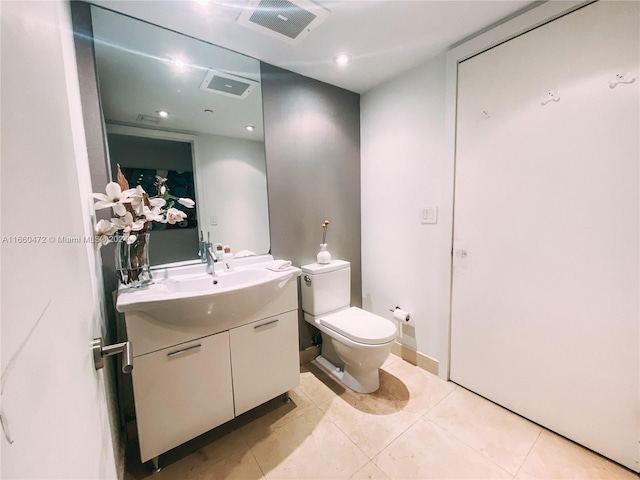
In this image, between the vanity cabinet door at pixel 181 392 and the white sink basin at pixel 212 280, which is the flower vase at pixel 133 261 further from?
the vanity cabinet door at pixel 181 392

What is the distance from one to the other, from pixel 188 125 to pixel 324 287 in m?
1.33

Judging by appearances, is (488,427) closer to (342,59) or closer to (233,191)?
(233,191)

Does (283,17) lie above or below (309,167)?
above

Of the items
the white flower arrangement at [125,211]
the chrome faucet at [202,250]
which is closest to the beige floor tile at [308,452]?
the chrome faucet at [202,250]

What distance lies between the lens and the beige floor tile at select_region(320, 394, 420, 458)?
1.34 meters

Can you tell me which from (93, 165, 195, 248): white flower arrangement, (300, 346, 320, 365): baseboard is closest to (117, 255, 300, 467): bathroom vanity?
(93, 165, 195, 248): white flower arrangement

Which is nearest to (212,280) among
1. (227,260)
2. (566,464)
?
(227,260)

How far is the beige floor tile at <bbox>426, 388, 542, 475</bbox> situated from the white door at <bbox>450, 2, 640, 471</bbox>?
0.24 ft

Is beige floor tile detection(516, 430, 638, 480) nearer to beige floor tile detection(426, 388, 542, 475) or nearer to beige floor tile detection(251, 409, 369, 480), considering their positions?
beige floor tile detection(426, 388, 542, 475)

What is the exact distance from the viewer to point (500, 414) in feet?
4.86

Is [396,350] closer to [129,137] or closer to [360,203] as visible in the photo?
[360,203]

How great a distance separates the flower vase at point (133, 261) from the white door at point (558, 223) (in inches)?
68.3

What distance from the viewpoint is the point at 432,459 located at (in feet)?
4.06

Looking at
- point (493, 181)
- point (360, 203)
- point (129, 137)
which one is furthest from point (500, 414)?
point (129, 137)
